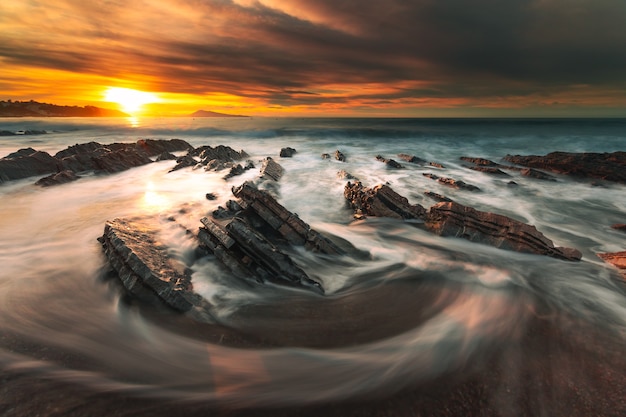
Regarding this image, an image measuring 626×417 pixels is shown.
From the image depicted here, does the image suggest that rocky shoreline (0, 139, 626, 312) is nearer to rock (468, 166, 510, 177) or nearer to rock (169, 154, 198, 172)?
rock (169, 154, 198, 172)

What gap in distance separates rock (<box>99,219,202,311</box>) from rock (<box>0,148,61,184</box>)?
1672 centimetres

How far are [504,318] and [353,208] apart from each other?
34.2ft

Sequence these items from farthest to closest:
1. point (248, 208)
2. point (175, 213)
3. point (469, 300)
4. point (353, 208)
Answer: point (353, 208) → point (175, 213) → point (248, 208) → point (469, 300)

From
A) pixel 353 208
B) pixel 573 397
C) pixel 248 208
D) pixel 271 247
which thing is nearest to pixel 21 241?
pixel 248 208

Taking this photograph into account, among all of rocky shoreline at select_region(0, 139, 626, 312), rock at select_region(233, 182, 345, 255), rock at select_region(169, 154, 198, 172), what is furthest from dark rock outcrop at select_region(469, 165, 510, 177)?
rock at select_region(169, 154, 198, 172)

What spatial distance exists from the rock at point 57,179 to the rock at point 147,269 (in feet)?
43.6

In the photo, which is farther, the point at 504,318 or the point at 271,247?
the point at 271,247

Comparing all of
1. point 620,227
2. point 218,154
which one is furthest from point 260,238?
point 218,154

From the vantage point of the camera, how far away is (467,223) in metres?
12.8

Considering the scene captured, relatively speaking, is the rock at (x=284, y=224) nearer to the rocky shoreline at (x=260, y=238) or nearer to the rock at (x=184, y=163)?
the rocky shoreline at (x=260, y=238)

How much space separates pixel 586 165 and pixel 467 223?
25.5 meters

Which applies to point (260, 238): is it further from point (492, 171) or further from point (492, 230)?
point (492, 171)

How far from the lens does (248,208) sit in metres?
12.2

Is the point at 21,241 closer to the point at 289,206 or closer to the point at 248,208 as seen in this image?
the point at 248,208
